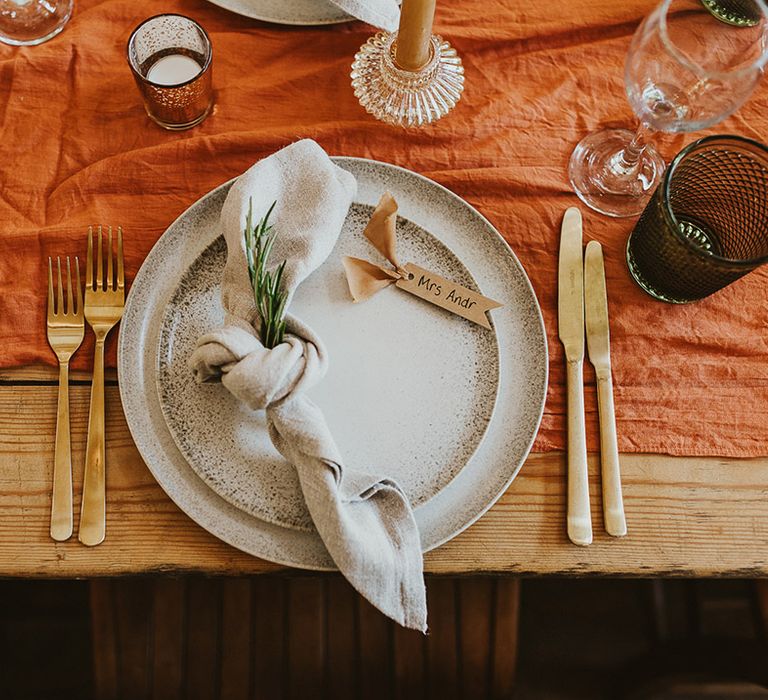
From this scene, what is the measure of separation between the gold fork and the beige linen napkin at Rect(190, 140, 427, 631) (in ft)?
0.33

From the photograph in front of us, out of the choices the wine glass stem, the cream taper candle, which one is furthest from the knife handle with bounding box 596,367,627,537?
the cream taper candle

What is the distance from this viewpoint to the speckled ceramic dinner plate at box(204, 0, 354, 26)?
31.0 inches

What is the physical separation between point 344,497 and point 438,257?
24cm

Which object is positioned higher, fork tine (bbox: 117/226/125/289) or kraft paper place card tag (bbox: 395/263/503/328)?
fork tine (bbox: 117/226/125/289)

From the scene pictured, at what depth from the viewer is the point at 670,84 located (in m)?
0.63

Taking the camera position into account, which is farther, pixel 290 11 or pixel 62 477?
pixel 290 11

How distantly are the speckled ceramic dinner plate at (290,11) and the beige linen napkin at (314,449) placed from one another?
0.27 m

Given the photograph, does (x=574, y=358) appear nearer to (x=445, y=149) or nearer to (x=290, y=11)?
(x=445, y=149)

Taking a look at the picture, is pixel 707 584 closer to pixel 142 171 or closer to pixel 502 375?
pixel 502 375

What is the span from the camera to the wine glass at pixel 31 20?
30.9 inches

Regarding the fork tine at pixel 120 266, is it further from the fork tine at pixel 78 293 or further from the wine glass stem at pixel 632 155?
the wine glass stem at pixel 632 155

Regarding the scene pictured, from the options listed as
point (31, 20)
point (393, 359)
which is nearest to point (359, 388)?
point (393, 359)

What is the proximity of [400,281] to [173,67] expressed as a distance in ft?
1.05

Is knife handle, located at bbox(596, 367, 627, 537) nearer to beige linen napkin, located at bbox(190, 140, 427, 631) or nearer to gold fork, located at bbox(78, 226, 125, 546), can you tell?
beige linen napkin, located at bbox(190, 140, 427, 631)
